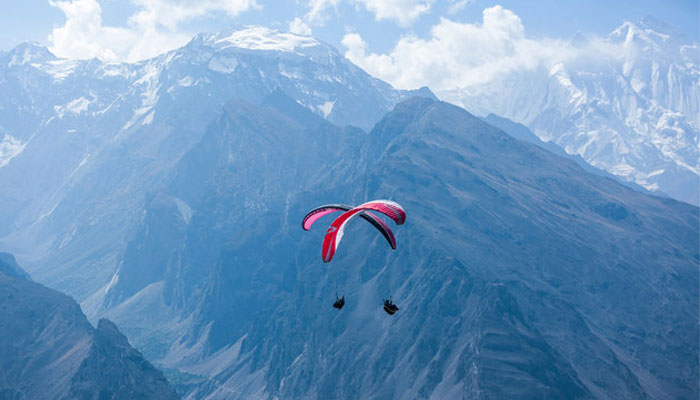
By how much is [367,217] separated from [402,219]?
6.85 metres

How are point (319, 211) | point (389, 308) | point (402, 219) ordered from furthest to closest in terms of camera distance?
point (319, 211) → point (402, 219) → point (389, 308)

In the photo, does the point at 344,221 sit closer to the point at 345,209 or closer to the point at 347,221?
the point at 347,221

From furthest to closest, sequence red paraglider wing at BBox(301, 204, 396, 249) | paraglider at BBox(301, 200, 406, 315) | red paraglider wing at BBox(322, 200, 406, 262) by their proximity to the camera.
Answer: red paraglider wing at BBox(301, 204, 396, 249)
red paraglider wing at BBox(322, 200, 406, 262)
paraglider at BBox(301, 200, 406, 315)

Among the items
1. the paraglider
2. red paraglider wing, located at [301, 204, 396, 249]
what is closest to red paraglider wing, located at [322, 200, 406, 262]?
the paraglider

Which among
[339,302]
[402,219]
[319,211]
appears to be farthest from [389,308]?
[319,211]

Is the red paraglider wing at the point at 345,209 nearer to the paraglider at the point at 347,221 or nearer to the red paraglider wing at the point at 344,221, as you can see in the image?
the paraglider at the point at 347,221

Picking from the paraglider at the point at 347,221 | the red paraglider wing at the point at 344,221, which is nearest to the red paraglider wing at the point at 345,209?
the paraglider at the point at 347,221

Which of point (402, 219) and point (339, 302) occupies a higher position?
point (402, 219)

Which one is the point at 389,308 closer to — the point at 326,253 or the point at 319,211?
the point at 326,253

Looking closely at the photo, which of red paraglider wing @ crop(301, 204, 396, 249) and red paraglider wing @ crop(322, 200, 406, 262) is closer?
red paraglider wing @ crop(322, 200, 406, 262)

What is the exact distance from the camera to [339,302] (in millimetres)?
108312

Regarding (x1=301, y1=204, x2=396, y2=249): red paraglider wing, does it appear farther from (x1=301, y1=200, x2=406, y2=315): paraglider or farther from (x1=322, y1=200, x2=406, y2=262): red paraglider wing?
(x1=322, y1=200, x2=406, y2=262): red paraglider wing

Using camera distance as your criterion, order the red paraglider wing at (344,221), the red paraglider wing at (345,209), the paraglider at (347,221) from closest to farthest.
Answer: the paraglider at (347,221) < the red paraglider wing at (344,221) < the red paraglider wing at (345,209)

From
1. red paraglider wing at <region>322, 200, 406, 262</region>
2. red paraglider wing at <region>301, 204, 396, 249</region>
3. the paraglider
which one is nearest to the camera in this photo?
the paraglider
